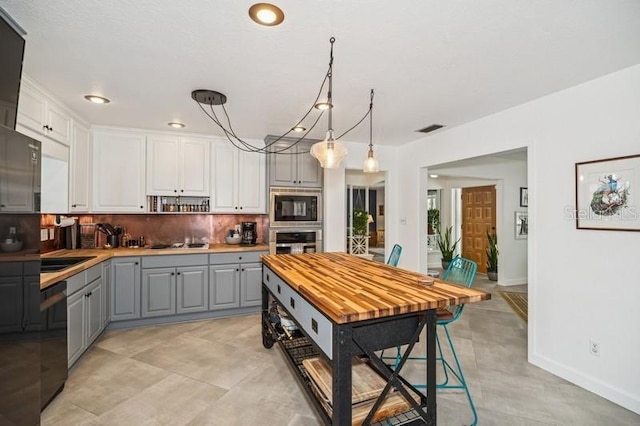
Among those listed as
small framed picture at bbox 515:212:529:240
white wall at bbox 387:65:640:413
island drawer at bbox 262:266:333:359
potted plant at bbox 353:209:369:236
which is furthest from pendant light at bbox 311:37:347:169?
small framed picture at bbox 515:212:529:240

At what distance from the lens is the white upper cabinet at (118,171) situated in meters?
3.62

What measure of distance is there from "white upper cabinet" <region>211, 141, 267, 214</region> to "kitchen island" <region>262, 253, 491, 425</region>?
2272 millimetres

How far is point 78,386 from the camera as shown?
2.36m

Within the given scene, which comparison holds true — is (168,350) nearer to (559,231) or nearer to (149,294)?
(149,294)

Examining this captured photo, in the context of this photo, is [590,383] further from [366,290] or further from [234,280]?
[234,280]

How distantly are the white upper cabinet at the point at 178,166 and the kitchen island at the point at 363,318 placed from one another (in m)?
2.48

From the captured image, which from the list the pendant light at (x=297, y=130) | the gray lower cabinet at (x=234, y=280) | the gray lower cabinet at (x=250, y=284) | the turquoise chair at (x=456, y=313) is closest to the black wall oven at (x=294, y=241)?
the gray lower cabinet at (x=234, y=280)

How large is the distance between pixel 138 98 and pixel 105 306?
224 centimetres

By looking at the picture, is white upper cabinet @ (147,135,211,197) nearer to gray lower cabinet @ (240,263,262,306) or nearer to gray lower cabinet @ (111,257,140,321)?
gray lower cabinet @ (111,257,140,321)

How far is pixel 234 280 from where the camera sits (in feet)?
12.8


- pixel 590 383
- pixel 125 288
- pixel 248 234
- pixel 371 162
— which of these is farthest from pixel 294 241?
pixel 590 383

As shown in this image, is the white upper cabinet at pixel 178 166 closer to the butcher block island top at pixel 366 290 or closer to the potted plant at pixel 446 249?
the butcher block island top at pixel 366 290

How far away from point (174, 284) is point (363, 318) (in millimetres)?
3065

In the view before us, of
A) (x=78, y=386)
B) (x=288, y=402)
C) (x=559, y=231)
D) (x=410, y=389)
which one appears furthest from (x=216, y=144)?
(x=559, y=231)
